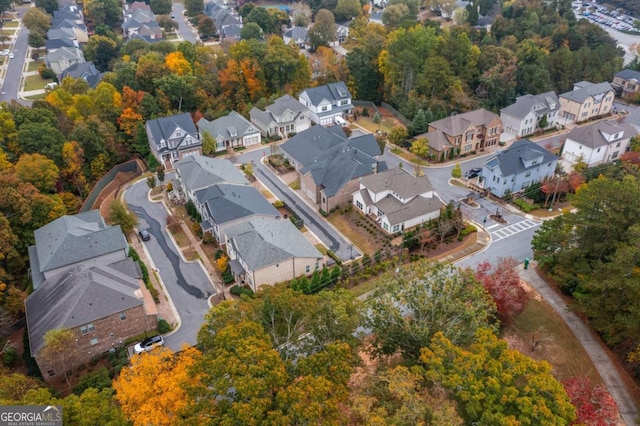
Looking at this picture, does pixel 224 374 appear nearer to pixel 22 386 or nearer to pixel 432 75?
pixel 22 386

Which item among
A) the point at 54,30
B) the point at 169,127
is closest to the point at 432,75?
the point at 169,127

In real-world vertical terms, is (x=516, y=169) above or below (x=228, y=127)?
above

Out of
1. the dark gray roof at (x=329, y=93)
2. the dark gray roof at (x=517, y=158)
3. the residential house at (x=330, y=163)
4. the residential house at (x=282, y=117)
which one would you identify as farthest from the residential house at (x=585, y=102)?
the residential house at (x=282, y=117)

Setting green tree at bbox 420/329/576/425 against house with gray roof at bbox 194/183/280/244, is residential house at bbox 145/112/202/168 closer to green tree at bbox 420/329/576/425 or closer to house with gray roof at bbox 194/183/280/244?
house with gray roof at bbox 194/183/280/244

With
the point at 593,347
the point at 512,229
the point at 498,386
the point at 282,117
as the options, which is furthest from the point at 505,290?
the point at 282,117

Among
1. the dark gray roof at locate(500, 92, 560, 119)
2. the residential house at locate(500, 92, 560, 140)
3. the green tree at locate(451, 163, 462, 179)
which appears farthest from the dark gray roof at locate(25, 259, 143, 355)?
the dark gray roof at locate(500, 92, 560, 119)

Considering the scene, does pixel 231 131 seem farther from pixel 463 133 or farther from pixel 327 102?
pixel 463 133

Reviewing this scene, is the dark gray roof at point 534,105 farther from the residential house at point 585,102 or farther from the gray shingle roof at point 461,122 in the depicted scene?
the gray shingle roof at point 461,122
